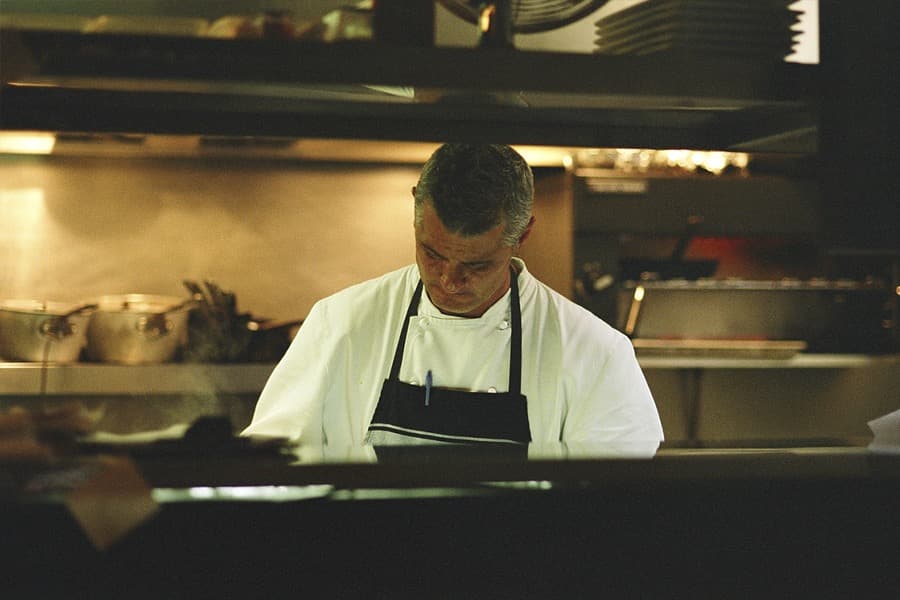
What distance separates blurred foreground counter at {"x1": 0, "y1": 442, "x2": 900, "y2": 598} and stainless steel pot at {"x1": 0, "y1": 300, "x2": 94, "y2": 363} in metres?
2.28

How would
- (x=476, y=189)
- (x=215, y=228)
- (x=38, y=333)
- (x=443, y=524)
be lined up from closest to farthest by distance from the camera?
1. (x=443, y=524)
2. (x=476, y=189)
3. (x=38, y=333)
4. (x=215, y=228)

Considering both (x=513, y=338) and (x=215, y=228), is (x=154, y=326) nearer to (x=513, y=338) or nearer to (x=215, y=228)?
(x=215, y=228)

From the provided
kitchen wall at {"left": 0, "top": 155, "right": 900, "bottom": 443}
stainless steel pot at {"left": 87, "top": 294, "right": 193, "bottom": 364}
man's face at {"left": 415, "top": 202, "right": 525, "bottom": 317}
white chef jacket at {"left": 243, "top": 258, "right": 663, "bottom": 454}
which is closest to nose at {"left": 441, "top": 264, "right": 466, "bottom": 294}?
man's face at {"left": 415, "top": 202, "right": 525, "bottom": 317}

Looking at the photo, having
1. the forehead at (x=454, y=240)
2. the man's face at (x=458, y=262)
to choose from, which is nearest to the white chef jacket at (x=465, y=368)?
the man's face at (x=458, y=262)

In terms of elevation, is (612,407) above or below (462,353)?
below

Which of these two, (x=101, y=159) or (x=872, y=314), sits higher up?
(x=101, y=159)

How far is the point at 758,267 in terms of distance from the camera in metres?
4.80

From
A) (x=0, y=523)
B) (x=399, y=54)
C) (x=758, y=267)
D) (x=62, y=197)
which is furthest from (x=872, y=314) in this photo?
(x=0, y=523)

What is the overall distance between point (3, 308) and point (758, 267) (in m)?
3.21

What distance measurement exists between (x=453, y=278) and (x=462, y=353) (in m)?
0.22

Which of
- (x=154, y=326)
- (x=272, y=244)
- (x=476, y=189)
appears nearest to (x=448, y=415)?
(x=476, y=189)

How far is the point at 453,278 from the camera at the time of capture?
6.73ft

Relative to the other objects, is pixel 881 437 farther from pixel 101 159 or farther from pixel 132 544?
pixel 101 159

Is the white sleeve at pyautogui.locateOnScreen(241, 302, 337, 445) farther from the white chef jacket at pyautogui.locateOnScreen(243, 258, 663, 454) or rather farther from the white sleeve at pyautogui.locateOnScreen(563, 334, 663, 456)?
the white sleeve at pyautogui.locateOnScreen(563, 334, 663, 456)
